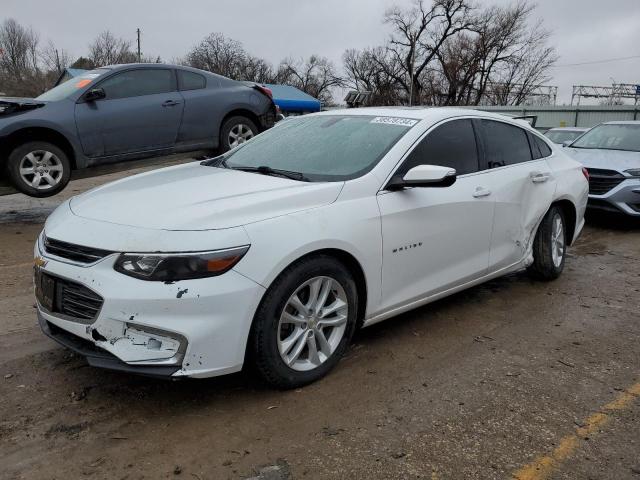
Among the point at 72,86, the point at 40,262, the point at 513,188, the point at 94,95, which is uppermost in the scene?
the point at 72,86

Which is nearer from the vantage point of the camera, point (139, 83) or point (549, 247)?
point (549, 247)

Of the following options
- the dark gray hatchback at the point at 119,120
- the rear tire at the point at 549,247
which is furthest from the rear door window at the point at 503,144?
the dark gray hatchback at the point at 119,120

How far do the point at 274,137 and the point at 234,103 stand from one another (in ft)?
14.1

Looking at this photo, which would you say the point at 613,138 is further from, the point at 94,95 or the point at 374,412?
the point at 374,412

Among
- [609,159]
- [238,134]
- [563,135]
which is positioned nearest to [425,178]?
[238,134]

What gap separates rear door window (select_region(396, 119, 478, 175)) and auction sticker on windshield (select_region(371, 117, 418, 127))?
0.15m

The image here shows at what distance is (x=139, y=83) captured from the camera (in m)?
7.65

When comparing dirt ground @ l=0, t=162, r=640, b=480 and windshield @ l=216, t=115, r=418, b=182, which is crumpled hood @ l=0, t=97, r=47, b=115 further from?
windshield @ l=216, t=115, r=418, b=182

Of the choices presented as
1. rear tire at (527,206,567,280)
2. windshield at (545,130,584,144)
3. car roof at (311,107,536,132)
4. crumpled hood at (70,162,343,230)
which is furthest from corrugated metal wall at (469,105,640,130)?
crumpled hood at (70,162,343,230)

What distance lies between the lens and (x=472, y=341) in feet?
12.9

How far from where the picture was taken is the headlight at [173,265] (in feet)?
8.72

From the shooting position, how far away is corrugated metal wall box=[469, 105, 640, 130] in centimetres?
2482

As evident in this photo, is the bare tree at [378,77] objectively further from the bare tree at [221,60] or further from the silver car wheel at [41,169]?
the silver car wheel at [41,169]

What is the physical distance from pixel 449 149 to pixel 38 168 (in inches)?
203
